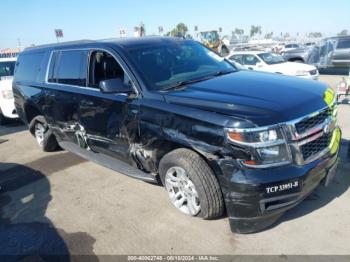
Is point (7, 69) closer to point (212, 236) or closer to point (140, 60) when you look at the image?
point (140, 60)

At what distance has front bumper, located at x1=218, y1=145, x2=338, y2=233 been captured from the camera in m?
2.90

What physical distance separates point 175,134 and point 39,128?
4.28 metres

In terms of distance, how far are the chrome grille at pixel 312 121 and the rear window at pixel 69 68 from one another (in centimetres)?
301

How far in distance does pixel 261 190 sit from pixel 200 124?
0.82 metres

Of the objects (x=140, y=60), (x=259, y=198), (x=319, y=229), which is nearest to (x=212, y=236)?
(x=259, y=198)

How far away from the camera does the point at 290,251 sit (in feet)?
9.78

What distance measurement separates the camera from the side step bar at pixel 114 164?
4.02 metres

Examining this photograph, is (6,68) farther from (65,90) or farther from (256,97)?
(256,97)

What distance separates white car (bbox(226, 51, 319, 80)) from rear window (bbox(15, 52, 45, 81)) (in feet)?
25.9

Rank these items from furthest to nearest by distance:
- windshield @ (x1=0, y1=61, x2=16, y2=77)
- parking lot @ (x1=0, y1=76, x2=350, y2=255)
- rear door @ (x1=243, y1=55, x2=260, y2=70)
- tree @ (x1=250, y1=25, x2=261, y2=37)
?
tree @ (x1=250, y1=25, x2=261, y2=37), rear door @ (x1=243, y1=55, x2=260, y2=70), windshield @ (x1=0, y1=61, x2=16, y2=77), parking lot @ (x1=0, y1=76, x2=350, y2=255)

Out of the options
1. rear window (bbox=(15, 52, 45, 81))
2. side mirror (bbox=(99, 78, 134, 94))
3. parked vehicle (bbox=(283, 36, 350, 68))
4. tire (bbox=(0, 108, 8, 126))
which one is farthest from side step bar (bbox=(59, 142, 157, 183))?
parked vehicle (bbox=(283, 36, 350, 68))

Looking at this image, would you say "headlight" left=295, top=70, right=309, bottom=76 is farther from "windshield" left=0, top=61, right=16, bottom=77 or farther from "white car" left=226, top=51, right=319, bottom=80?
"windshield" left=0, top=61, right=16, bottom=77

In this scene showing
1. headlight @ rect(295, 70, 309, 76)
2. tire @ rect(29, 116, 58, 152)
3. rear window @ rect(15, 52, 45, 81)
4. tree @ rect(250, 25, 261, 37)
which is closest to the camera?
rear window @ rect(15, 52, 45, 81)

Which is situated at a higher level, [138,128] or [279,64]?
[138,128]
